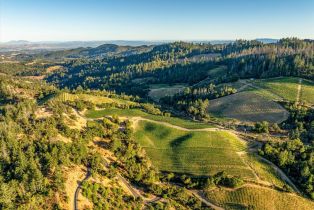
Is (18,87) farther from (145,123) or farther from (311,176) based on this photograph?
(311,176)

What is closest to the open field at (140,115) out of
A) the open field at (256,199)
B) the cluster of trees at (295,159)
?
the cluster of trees at (295,159)

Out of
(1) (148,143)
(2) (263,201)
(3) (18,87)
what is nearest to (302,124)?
(2) (263,201)

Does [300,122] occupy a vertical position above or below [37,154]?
above

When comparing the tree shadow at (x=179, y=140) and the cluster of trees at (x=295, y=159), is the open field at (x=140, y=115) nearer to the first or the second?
the tree shadow at (x=179, y=140)

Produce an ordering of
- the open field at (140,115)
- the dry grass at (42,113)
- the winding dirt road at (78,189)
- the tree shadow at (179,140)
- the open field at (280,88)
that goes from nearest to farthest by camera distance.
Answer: the winding dirt road at (78,189) < the tree shadow at (179,140) < the dry grass at (42,113) < the open field at (140,115) < the open field at (280,88)

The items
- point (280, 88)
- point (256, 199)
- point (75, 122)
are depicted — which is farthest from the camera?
point (280, 88)

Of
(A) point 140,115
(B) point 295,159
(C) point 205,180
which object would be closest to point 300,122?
(B) point 295,159

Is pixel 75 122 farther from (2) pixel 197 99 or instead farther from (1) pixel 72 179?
(2) pixel 197 99

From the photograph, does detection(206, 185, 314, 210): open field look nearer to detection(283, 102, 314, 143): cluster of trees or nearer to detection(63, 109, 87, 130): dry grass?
detection(283, 102, 314, 143): cluster of trees
